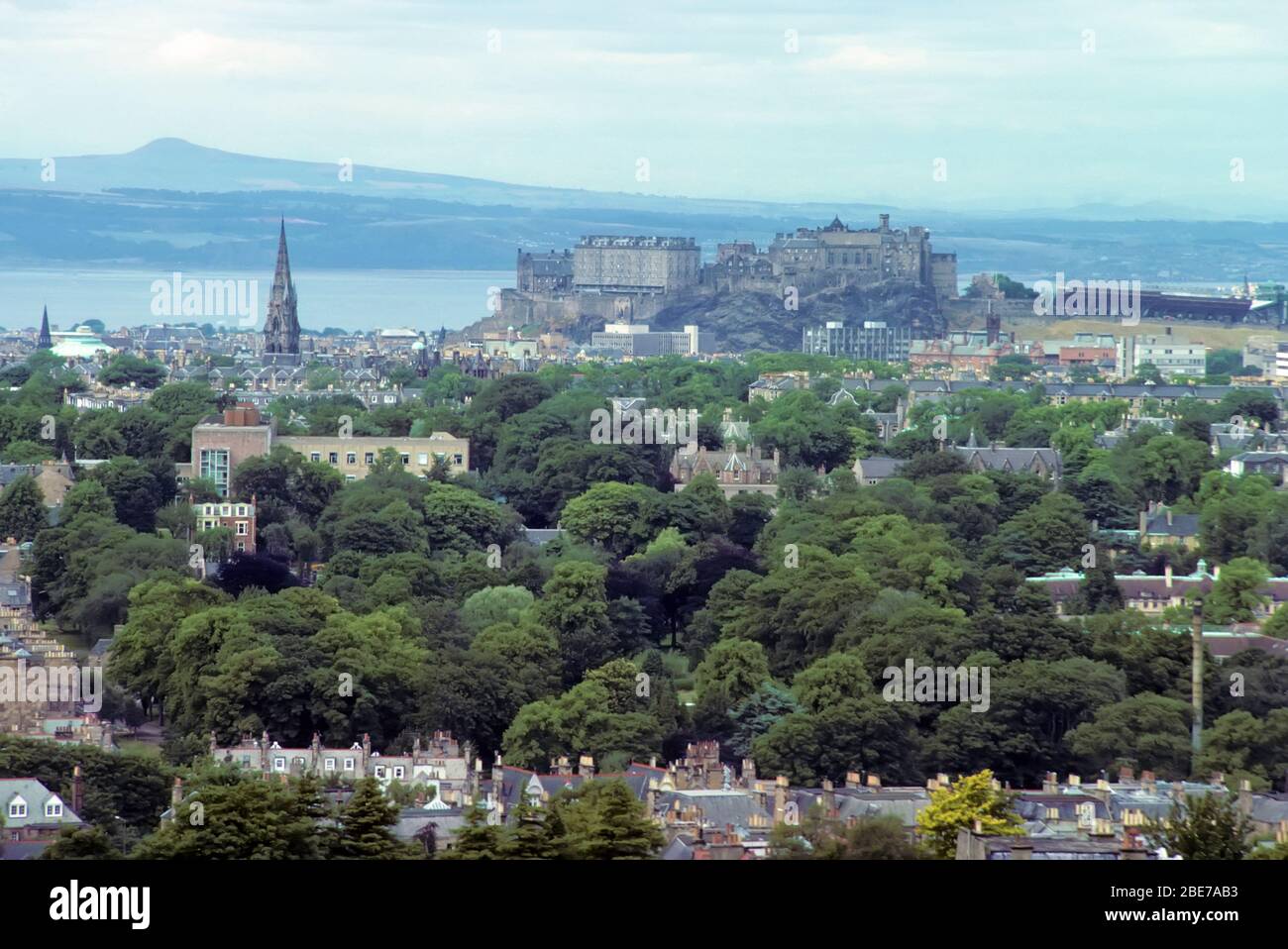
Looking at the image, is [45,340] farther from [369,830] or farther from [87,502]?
[369,830]

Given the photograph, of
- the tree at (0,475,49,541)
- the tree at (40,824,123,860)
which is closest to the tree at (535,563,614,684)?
the tree at (0,475,49,541)

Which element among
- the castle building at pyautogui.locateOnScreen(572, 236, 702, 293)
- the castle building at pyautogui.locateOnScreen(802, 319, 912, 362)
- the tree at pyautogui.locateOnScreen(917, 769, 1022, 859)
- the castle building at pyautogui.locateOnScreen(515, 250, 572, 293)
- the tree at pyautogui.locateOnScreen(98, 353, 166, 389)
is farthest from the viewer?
the castle building at pyautogui.locateOnScreen(515, 250, 572, 293)

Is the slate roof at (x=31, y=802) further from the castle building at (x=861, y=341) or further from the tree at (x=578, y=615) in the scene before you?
the castle building at (x=861, y=341)

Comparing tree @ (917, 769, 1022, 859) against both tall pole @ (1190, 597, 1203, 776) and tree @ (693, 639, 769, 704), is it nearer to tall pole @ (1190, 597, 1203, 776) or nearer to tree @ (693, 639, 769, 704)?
tall pole @ (1190, 597, 1203, 776)

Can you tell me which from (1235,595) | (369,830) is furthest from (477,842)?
(1235,595)

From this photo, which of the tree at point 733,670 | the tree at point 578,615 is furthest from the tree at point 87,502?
the tree at point 733,670

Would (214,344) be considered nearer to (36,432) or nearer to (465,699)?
(36,432)
